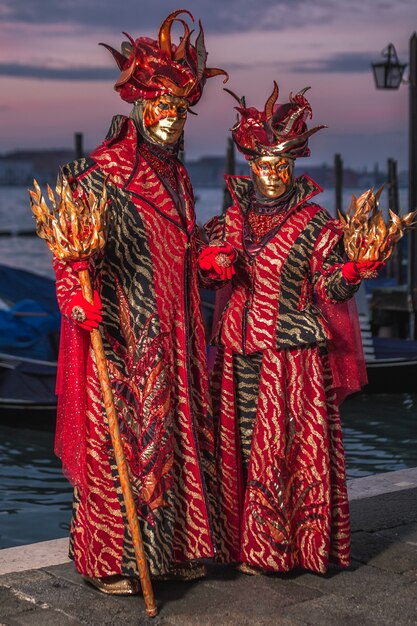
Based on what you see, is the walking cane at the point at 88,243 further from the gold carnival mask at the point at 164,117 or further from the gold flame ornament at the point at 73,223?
the gold carnival mask at the point at 164,117

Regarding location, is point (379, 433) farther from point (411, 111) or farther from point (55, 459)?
point (411, 111)

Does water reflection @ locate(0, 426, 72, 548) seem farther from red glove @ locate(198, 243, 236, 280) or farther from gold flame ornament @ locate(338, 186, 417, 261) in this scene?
gold flame ornament @ locate(338, 186, 417, 261)

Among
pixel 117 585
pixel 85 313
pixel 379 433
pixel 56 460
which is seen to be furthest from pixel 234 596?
pixel 379 433

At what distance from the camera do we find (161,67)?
4.36m

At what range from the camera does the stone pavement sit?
414cm

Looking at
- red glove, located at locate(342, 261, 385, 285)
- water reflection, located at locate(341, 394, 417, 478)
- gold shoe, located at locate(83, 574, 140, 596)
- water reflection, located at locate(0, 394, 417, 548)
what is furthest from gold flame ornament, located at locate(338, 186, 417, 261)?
water reflection, located at locate(341, 394, 417, 478)

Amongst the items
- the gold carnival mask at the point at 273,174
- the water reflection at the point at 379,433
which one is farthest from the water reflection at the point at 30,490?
the gold carnival mask at the point at 273,174

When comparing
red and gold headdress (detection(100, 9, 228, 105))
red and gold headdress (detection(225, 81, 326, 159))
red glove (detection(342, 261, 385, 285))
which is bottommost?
red glove (detection(342, 261, 385, 285))

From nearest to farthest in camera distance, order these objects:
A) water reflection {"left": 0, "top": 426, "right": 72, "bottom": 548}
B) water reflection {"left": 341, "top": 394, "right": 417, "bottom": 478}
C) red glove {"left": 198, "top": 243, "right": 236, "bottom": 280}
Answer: red glove {"left": 198, "top": 243, "right": 236, "bottom": 280}
water reflection {"left": 0, "top": 426, "right": 72, "bottom": 548}
water reflection {"left": 341, "top": 394, "right": 417, "bottom": 478}

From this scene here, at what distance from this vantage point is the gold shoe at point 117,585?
171 inches

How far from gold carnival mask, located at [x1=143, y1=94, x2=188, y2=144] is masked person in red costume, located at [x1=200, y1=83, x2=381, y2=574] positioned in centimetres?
34

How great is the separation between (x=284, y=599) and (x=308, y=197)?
4.82 feet

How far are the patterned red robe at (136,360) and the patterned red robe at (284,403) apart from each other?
0.98 feet

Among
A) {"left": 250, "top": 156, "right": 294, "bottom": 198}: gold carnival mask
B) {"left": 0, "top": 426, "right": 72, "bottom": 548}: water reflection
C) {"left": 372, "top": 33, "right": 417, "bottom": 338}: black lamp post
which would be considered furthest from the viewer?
{"left": 372, "top": 33, "right": 417, "bottom": 338}: black lamp post
